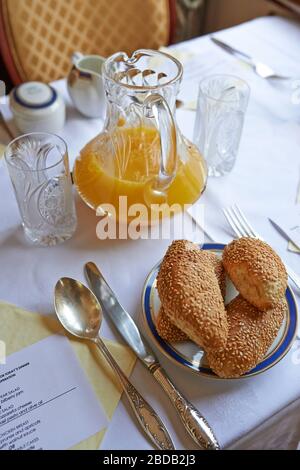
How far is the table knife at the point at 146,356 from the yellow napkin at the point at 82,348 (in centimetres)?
2

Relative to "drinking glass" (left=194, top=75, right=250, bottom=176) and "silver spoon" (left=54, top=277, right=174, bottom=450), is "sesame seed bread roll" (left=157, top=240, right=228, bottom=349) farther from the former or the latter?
"drinking glass" (left=194, top=75, right=250, bottom=176)

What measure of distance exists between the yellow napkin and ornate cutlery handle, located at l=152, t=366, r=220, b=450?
5cm

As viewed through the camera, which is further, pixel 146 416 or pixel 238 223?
Answer: pixel 238 223

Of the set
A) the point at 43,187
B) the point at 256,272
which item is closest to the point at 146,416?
the point at 256,272

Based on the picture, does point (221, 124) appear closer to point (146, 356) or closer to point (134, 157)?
point (134, 157)

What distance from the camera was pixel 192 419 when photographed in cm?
46

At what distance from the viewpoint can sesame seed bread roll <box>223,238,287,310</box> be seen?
1.62ft

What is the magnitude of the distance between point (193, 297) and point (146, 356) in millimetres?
97

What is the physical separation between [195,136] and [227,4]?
1.03 meters

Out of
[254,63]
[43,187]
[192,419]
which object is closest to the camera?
[192,419]

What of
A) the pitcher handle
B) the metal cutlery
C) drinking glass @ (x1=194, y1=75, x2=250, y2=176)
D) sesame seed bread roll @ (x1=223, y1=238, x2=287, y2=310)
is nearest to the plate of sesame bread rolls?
sesame seed bread roll @ (x1=223, y1=238, x2=287, y2=310)

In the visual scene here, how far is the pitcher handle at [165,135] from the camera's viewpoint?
21.2 inches

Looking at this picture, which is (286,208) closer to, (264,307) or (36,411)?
(264,307)
